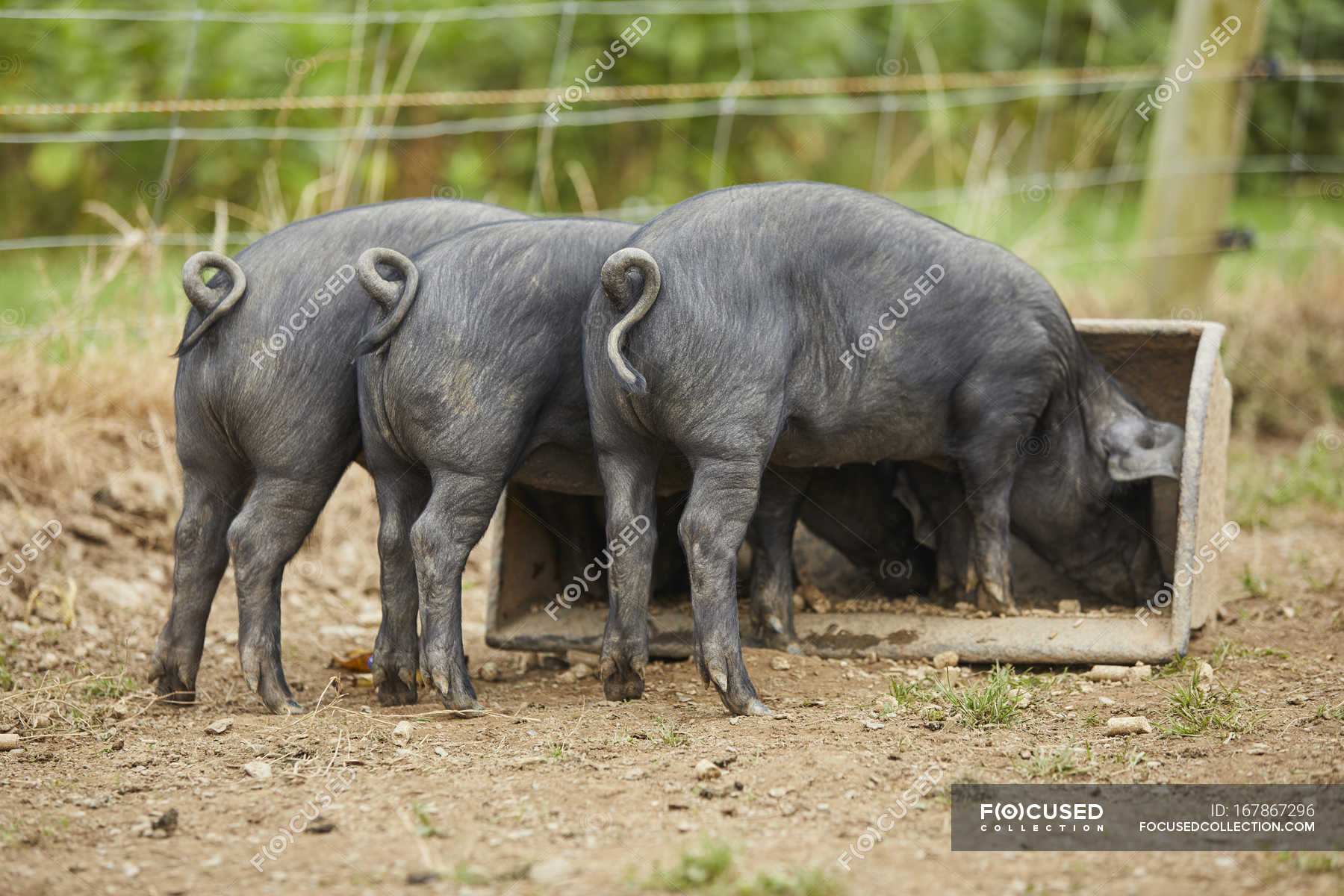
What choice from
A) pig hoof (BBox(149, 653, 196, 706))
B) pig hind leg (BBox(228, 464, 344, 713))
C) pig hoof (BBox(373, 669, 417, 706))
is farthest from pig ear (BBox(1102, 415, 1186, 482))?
pig hoof (BBox(149, 653, 196, 706))

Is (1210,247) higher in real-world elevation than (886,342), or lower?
higher

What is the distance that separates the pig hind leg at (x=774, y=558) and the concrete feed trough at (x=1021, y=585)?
0.41ft

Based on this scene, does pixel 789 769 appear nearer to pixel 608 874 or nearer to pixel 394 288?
pixel 608 874

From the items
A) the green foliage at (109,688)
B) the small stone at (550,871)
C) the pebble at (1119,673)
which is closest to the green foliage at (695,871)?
the small stone at (550,871)

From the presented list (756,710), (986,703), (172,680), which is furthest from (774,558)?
(172,680)

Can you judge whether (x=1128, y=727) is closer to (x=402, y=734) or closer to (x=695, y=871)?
(x=695, y=871)

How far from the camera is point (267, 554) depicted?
412 cm

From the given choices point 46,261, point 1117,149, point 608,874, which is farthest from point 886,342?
point 1117,149

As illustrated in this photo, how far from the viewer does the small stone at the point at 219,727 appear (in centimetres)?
398

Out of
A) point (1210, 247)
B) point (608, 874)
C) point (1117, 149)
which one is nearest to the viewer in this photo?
point (608, 874)

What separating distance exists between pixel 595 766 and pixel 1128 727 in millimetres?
1379

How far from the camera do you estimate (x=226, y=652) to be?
5.11 m

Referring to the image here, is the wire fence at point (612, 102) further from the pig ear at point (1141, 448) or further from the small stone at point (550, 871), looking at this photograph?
the small stone at point (550, 871)

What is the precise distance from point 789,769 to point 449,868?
88 cm
